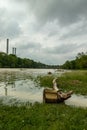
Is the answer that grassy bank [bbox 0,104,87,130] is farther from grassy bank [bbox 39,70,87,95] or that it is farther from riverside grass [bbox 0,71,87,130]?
grassy bank [bbox 39,70,87,95]

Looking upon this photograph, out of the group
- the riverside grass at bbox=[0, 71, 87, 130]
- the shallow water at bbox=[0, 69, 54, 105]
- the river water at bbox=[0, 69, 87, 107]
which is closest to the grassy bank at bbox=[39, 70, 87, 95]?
the shallow water at bbox=[0, 69, 54, 105]

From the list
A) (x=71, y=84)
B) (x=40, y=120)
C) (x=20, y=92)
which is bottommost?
(x=40, y=120)

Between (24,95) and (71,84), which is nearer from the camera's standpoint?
(24,95)

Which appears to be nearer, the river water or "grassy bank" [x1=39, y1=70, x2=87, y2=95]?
the river water

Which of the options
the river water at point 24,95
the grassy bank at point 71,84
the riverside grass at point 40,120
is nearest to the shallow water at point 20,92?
the river water at point 24,95

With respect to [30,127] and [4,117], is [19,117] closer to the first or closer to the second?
[4,117]

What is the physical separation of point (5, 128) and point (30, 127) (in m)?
1.01

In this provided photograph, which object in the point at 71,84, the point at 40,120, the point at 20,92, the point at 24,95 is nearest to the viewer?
the point at 40,120

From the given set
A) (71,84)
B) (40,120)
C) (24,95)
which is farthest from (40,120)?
(71,84)

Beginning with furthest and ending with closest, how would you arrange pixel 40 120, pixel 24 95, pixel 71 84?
pixel 71 84
pixel 24 95
pixel 40 120

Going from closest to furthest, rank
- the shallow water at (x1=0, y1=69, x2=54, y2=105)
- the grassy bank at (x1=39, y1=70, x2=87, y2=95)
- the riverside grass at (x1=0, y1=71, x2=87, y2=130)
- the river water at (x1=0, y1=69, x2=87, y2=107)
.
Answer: the riverside grass at (x1=0, y1=71, x2=87, y2=130)
the river water at (x1=0, y1=69, x2=87, y2=107)
the shallow water at (x1=0, y1=69, x2=54, y2=105)
the grassy bank at (x1=39, y1=70, x2=87, y2=95)

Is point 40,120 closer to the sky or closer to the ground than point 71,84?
closer to the ground

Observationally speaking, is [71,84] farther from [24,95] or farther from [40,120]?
[40,120]

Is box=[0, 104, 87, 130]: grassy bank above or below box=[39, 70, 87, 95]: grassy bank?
below
